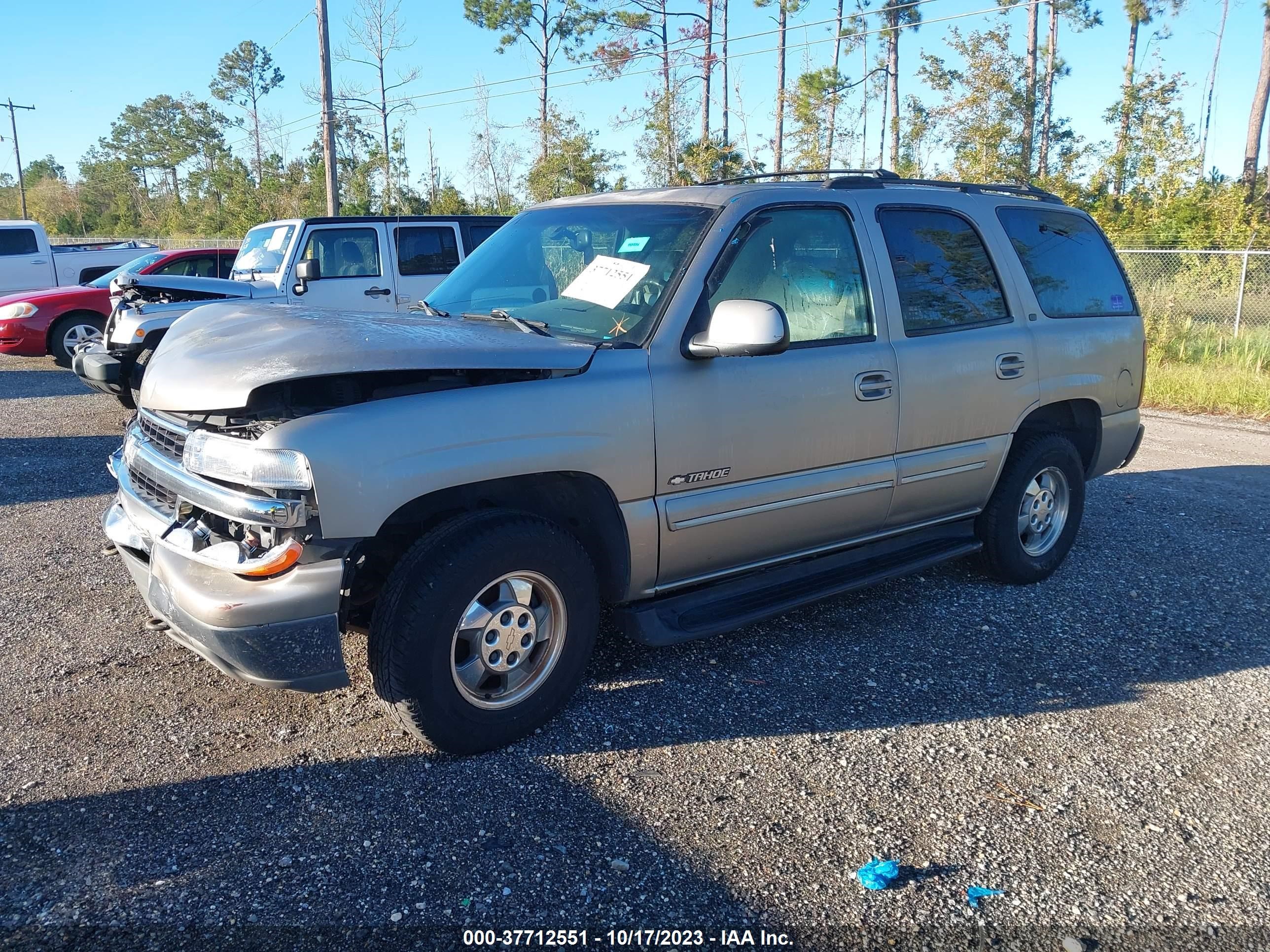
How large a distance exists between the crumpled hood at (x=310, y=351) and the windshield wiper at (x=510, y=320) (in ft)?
0.18

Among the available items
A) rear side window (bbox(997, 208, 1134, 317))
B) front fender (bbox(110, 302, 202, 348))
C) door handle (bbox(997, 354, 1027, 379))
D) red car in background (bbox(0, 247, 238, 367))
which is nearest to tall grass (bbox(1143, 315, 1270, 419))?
rear side window (bbox(997, 208, 1134, 317))

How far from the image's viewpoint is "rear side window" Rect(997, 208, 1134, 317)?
16.2ft

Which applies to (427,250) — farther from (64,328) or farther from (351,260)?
(64,328)

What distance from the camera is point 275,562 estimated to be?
2.84 metres

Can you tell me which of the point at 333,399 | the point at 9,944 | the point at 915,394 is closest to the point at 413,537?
the point at 333,399

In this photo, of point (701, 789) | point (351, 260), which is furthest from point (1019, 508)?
point (351, 260)

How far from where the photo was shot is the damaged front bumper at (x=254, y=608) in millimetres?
2826

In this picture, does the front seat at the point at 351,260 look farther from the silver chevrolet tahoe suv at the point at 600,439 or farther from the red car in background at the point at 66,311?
the silver chevrolet tahoe suv at the point at 600,439

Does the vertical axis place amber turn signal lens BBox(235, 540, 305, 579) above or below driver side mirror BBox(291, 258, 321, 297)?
below

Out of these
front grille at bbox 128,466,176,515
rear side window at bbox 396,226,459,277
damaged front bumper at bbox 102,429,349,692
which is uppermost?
rear side window at bbox 396,226,459,277

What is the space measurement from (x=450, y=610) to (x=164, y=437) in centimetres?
127

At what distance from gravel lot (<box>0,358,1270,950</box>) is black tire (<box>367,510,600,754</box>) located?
14 centimetres

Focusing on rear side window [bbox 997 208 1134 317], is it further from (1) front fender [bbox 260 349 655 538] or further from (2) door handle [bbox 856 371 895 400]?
(1) front fender [bbox 260 349 655 538]

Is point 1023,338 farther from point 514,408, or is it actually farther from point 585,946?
point 585,946
